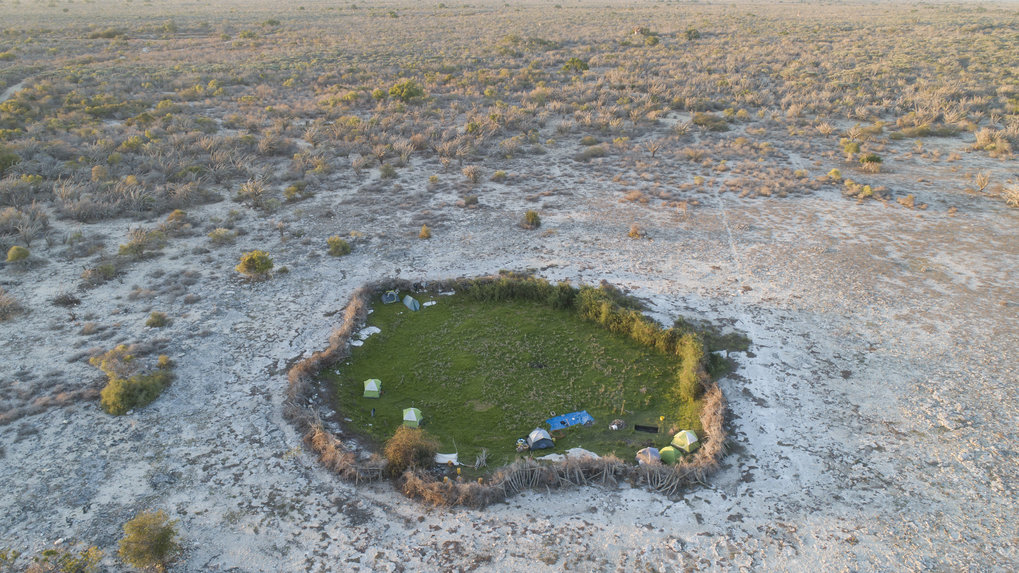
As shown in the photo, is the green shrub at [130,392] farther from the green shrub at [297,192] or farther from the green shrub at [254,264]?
the green shrub at [297,192]

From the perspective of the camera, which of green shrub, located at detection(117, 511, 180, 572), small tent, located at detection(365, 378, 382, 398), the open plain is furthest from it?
small tent, located at detection(365, 378, 382, 398)

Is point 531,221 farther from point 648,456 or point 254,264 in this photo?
point 648,456

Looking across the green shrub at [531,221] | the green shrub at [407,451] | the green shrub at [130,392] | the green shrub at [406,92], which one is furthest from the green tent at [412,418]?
the green shrub at [406,92]

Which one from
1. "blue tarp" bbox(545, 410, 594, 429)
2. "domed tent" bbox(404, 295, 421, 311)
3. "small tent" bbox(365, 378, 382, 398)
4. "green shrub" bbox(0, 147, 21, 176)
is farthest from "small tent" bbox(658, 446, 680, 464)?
"green shrub" bbox(0, 147, 21, 176)

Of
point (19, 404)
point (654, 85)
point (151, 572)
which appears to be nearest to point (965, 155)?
point (654, 85)

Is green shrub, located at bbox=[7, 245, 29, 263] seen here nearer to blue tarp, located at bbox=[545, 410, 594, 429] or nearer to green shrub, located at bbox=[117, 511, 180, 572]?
green shrub, located at bbox=[117, 511, 180, 572]

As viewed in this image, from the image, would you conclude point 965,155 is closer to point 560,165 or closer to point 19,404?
point 560,165
